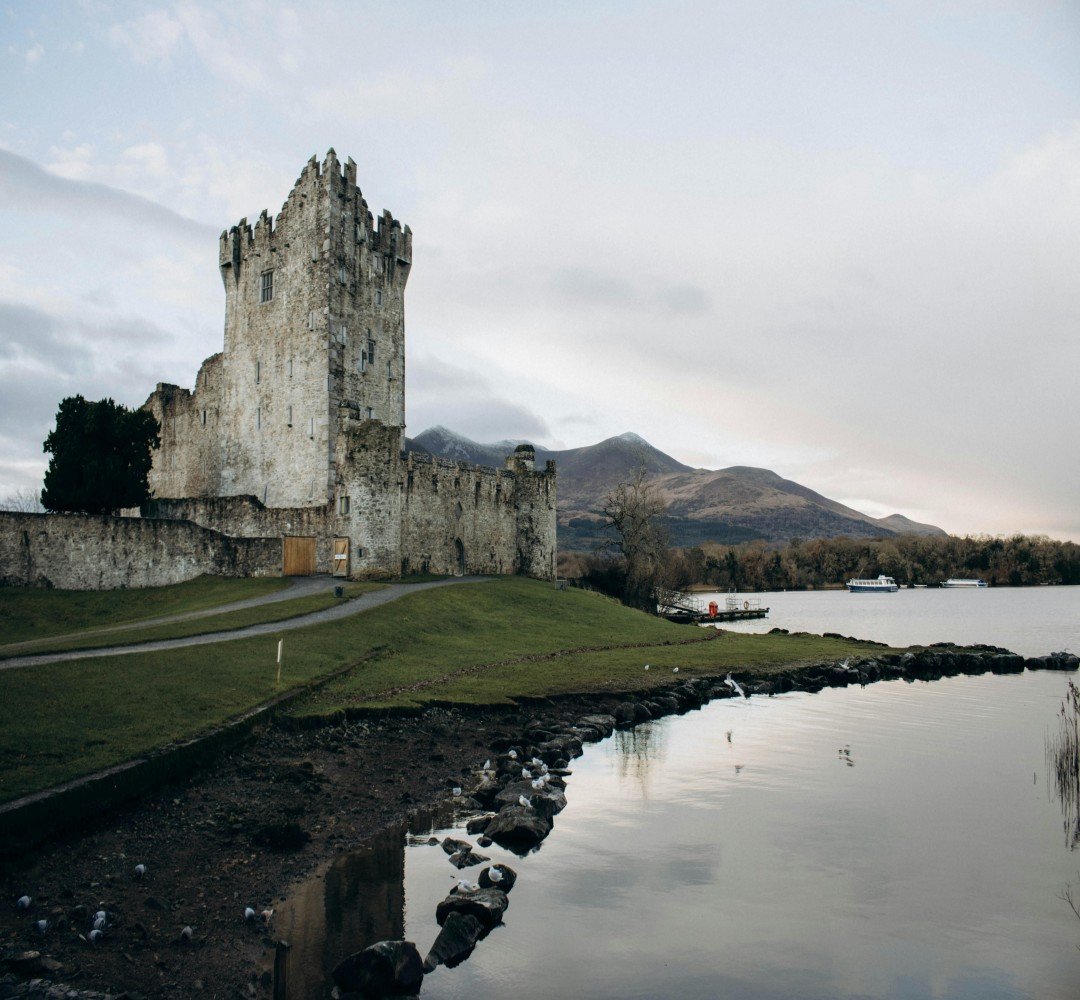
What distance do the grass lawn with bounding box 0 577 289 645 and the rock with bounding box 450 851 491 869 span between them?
2921 centimetres

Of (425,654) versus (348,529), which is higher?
(348,529)

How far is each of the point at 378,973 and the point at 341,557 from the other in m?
41.5

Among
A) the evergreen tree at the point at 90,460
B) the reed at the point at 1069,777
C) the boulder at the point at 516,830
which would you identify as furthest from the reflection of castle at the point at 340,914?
the evergreen tree at the point at 90,460

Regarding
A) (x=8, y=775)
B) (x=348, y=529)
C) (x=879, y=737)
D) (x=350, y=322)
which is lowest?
(x=879, y=737)

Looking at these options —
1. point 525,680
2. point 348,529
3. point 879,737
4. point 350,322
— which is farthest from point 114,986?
point 350,322

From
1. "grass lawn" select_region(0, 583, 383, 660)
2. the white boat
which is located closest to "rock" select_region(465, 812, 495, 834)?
"grass lawn" select_region(0, 583, 383, 660)

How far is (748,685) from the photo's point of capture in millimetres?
40656

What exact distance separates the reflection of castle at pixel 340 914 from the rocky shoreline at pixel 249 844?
0.35m

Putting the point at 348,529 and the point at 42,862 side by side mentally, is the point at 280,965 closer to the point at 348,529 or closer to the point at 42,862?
the point at 42,862

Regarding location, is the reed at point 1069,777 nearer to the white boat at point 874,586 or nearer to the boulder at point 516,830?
the boulder at point 516,830

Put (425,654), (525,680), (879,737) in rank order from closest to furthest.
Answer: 1. (879,737)
2. (525,680)
3. (425,654)

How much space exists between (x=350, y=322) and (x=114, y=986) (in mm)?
53658

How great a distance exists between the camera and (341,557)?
171 ft

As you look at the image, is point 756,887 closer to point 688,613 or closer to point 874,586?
point 688,613
